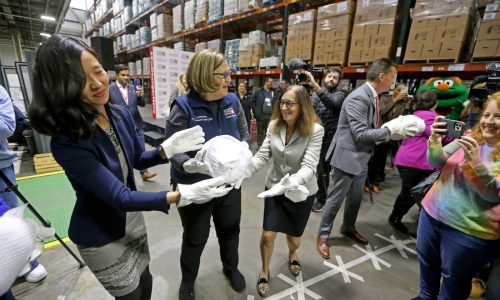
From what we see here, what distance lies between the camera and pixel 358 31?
2.98 meters

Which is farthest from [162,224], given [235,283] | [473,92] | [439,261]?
[473,92]

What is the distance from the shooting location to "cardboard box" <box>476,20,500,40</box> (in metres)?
2.18

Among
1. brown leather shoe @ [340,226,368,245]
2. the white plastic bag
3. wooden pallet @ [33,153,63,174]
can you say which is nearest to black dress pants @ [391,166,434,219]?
brown leather shoe @ [340,226,368,245]

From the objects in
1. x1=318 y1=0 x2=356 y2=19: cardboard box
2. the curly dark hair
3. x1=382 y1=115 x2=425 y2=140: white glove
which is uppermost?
x1=318 y1=0 x2=356 y2=19: cardboard box

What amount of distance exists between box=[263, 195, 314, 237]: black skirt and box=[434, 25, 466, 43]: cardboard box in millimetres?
2314

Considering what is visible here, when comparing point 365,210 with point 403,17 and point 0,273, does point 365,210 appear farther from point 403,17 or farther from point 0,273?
point 0,273

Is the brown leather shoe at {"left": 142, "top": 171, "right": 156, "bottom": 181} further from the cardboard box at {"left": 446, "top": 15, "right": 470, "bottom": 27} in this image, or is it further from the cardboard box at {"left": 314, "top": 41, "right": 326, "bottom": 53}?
the cardboard box at {"left": 446, "top": 15, "right": 470, "bottom": 27}

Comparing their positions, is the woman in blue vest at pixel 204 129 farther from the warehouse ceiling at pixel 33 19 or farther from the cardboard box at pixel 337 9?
the warehouse ceiling at pixel 33 19

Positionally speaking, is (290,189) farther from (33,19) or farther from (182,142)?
(33,19)

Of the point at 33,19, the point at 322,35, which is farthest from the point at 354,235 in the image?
the point at 33,19

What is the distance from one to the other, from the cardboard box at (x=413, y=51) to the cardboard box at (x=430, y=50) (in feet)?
0.11

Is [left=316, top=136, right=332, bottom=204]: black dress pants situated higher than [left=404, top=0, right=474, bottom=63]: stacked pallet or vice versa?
[left=404, top=0, right=474, bottom=63]: stacked pallet

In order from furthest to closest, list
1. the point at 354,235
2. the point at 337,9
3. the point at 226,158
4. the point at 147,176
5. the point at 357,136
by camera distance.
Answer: the point at 147,176 < the point at 337,9 < the point at 354,235 < the point at 357,136 < the point at 226,158

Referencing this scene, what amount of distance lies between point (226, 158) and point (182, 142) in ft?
0.90
